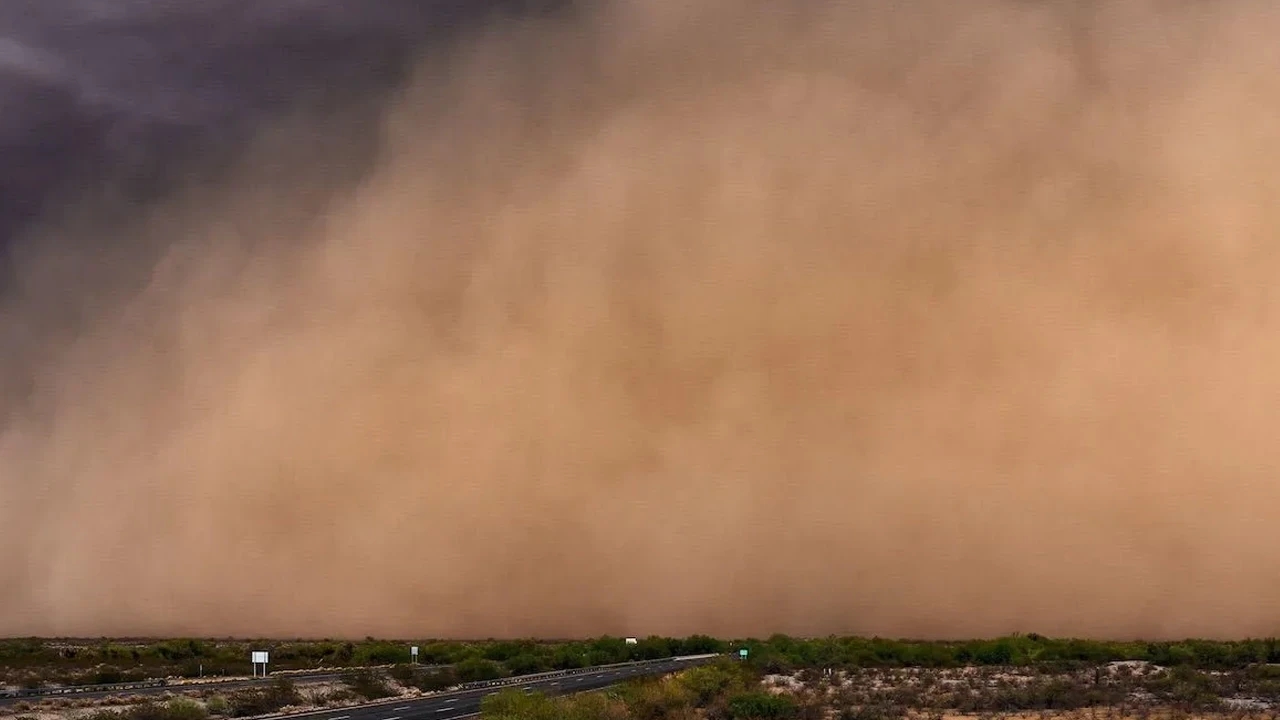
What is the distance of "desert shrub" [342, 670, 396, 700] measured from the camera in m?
36.7

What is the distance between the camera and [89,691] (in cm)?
3612

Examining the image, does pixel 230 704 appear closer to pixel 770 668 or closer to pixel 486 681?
pixel 486 681

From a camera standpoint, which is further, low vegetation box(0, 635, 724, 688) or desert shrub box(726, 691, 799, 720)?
low vegetation box(0, 635, 724, 688)

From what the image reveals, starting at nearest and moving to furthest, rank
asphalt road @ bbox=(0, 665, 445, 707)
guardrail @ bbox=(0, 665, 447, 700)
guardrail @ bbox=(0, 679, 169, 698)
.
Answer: asphalt road @ bbox=(0, 665, 445, 707) < guardrail @ bbox=(0, 679, 169, 698) < guardrail @ bbox=(0, 665, 447, 700)

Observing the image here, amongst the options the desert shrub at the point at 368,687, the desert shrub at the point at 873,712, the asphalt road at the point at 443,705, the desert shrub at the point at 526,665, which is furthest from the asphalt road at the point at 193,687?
the desert shrub at the point at 873,712

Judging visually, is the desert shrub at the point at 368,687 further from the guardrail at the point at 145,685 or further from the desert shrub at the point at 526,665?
the desert shrub at the point at 526,665

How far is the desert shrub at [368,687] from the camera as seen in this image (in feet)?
120

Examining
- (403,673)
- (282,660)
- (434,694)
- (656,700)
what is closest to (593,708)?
(656,700)

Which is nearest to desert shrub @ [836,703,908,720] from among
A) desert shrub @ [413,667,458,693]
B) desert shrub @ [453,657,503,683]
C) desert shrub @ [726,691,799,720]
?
desert shrub @ [726,691,799,720]

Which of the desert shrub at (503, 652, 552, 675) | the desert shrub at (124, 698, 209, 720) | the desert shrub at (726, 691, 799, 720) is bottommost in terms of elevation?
the desert shrub at (503, 652, 552, 675)

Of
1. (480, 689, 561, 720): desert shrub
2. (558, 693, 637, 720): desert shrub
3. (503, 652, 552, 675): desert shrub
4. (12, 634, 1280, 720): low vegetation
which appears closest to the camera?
(480, 689, 561, 720): desert shrub

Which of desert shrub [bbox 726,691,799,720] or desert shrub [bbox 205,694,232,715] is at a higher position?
desert shrub [bbox 205,694,232,715]

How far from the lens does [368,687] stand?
37625 millimetres

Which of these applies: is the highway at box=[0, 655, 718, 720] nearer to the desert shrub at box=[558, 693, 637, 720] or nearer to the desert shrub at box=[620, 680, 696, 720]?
the desert shrub at box=[558, 693, 637, 720]
